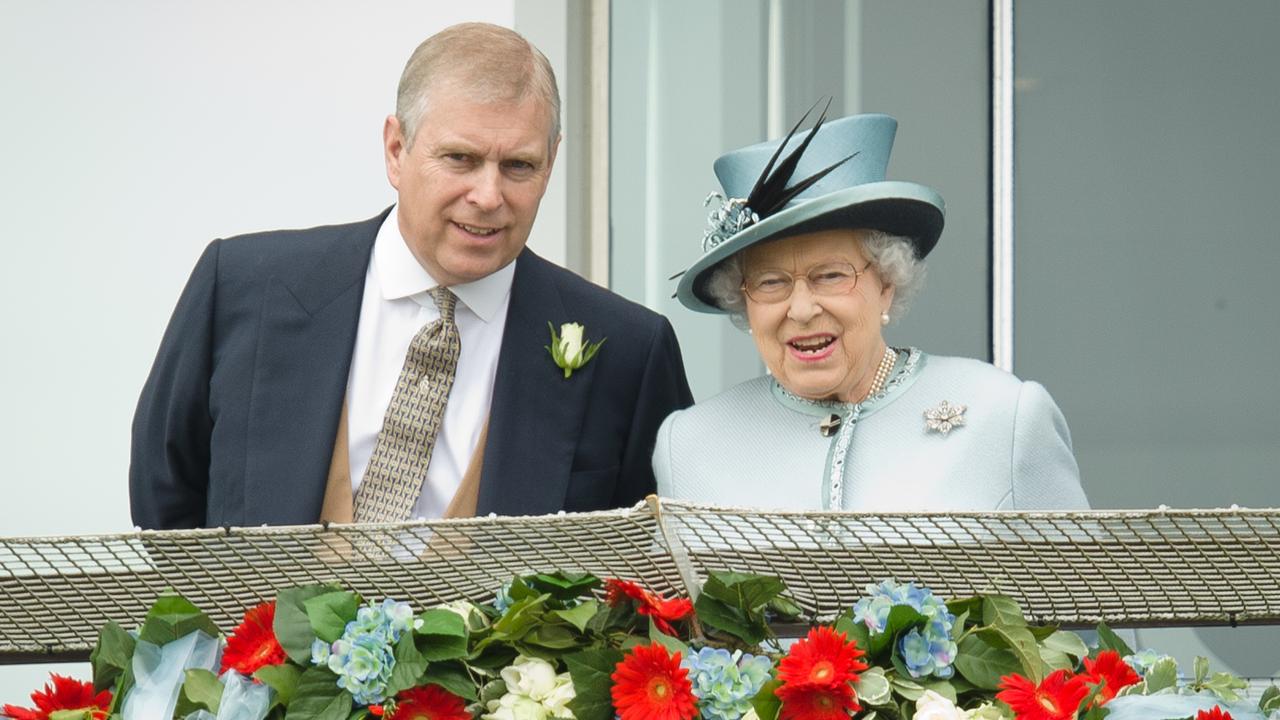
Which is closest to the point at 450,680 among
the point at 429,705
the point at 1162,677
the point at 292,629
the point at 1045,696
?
the point at 429,705

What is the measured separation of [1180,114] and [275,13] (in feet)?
7.52

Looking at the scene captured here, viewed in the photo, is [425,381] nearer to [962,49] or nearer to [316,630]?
[316,630]

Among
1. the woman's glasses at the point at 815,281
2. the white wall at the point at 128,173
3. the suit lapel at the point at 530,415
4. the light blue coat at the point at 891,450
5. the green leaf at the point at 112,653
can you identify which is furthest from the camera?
the white wall at the point at 128,173

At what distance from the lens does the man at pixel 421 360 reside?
103 inches

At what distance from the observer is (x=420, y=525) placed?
139 centimetres

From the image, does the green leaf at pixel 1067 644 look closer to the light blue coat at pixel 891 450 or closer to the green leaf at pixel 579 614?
the green leaf at pixel 579 614

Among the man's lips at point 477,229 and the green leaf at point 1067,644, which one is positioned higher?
the man's lips at point 477,229

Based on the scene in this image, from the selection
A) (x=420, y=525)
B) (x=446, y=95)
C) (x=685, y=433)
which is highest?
(x=446, y=95)

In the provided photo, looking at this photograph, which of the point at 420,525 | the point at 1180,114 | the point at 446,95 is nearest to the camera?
the point at 420,525

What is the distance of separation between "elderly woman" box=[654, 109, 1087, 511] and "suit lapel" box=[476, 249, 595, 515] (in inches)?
6.4

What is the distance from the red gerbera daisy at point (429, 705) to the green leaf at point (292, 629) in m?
0.09

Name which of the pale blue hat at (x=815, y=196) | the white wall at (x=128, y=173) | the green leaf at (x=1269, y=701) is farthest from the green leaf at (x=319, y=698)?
the white wall at (x=128, y=173)

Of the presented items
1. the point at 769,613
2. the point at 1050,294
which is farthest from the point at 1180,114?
the point at 769,613

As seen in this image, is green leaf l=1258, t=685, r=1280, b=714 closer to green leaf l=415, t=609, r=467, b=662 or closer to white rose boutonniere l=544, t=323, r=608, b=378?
green leaf l=415, t=609, r=467, b=662
